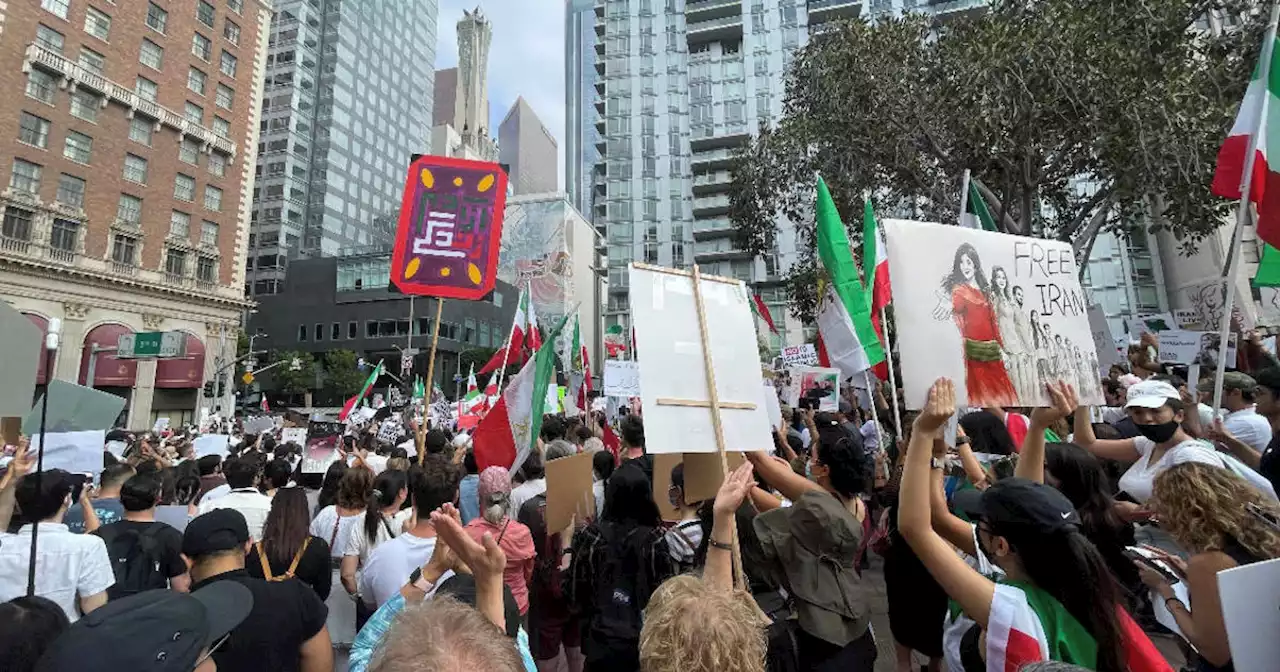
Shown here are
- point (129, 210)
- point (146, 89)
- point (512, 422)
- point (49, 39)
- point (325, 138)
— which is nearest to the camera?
point (512, 422)

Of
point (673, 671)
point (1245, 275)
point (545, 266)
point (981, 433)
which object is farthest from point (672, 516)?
point (545, 266)

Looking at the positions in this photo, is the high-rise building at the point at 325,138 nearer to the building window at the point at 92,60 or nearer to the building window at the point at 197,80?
the building window at the point at 197,80

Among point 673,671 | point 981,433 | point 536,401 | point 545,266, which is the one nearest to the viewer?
point 673,671

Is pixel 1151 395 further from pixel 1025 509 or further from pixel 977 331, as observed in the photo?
pixel 1025 509

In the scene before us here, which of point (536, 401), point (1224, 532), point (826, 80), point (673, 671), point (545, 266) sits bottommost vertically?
point (673, 671)

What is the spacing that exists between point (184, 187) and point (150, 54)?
292 inches

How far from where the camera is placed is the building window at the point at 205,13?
127 ft

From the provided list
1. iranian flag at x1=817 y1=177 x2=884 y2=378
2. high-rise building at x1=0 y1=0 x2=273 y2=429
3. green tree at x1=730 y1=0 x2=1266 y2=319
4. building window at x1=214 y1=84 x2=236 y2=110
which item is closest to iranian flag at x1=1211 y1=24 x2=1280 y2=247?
iranian flag at x1=817 y1=177 x2=884 y2=378

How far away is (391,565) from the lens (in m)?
3.44

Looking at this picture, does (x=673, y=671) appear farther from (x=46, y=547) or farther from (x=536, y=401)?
(x=536, y=401)

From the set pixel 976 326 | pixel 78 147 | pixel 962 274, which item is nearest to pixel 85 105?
pixel 78 147

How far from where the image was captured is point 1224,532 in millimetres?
2234

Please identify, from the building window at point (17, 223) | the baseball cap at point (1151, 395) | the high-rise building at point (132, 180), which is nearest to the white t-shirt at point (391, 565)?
the baseball cap at point (1151, 395)

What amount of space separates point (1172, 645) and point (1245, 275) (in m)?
33.5
